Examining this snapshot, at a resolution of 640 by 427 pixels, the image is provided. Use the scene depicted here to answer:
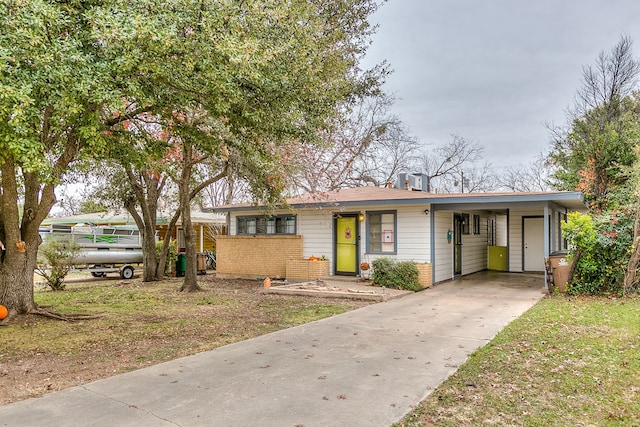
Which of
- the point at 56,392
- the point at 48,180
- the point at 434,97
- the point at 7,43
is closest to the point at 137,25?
the point at 7,43

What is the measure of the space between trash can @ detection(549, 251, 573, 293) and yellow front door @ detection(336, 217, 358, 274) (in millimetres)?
5041

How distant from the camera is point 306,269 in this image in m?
12.7

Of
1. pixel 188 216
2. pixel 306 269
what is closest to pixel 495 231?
pixel 306 269

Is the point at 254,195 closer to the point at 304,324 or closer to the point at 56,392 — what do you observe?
the point at 304,324

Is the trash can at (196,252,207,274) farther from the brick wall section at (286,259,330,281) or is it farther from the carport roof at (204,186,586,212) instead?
the carport roof at (204,186,586,212)

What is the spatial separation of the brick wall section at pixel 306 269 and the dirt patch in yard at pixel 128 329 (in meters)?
2.04

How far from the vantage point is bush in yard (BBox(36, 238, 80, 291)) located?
441 inches

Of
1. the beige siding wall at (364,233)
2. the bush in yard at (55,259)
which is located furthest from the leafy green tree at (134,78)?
the beige siding wall at (364,233)

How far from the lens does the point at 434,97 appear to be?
22.6m

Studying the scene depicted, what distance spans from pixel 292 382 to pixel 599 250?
8267 millimetres

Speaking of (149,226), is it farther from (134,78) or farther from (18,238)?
(134,78)

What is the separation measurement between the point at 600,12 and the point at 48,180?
14.4 m

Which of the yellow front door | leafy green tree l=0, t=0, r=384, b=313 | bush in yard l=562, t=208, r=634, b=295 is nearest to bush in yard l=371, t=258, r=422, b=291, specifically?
the yellow front door

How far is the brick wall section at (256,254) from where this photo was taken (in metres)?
13.5
